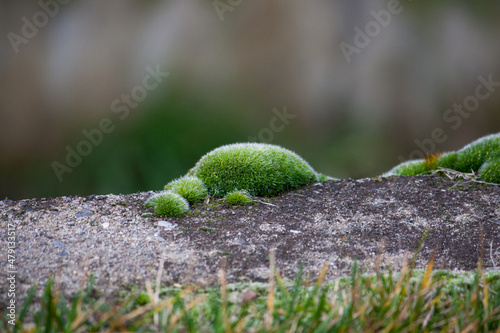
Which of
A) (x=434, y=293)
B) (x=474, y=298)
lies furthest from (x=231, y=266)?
(x=474, y=298)

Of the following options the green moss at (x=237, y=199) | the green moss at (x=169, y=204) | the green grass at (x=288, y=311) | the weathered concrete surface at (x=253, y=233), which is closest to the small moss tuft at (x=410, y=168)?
the weathered concrete surface at (x=253, y=233)

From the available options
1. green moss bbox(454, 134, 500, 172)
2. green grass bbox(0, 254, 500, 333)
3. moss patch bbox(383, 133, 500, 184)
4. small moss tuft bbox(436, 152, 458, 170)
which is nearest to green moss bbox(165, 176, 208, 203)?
green grass bbox(0, 254, 500, 333)

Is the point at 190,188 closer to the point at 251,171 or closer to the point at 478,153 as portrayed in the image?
the point at 251,171

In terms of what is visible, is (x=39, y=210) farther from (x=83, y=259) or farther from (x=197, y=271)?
(x=197, y=271)

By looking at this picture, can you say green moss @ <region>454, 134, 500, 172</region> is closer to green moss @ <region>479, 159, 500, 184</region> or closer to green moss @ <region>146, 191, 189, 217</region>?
green moss @ <region>479, 159, 500, 184</region>

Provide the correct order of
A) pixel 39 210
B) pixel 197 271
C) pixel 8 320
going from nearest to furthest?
pixel 8 320, pixel 197 271, pixel 39 210

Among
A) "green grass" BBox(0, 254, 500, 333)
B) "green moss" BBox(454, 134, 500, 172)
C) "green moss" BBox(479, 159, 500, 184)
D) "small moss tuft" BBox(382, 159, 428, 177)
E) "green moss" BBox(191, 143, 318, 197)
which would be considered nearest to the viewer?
"green grass" BBox(0, 254, 500, 333)

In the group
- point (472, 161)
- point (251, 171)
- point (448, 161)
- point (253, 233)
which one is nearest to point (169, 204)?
point (253, 233)
